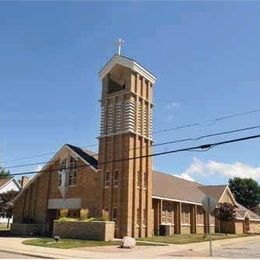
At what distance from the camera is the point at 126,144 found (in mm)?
35969

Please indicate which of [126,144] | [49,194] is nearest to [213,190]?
[126,144]

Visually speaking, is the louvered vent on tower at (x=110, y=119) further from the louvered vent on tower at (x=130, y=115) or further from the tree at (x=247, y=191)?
the tree at (x=247, y=191)

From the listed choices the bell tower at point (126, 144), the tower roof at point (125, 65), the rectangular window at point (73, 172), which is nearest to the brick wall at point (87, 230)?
the bell tower at point (126, 144)

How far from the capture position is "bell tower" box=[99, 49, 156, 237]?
34875mm

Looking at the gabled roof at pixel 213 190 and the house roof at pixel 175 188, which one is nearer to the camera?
the house roof at pixel 175 188

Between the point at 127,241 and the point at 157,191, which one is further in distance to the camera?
the point at 157,191

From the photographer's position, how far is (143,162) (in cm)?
3722

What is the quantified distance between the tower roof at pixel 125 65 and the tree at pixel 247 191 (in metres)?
63.6

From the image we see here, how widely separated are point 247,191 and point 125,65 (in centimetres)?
6732

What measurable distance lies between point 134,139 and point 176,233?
1194cm

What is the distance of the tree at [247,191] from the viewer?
3760 inches

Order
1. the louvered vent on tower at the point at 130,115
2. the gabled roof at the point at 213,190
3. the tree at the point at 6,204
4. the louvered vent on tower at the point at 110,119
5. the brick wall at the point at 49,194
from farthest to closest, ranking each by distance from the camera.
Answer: the gabled roof at the point at 213,190, the tree at the point at 6,204, the louvered vent on tower at the point at 110,119, the brick wall at the point at 49,194, the louvered vent on tower at the point at 130,115

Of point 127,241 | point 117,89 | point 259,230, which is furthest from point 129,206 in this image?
point 259,230

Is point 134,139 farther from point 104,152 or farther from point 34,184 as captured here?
Answer: point 34,184
